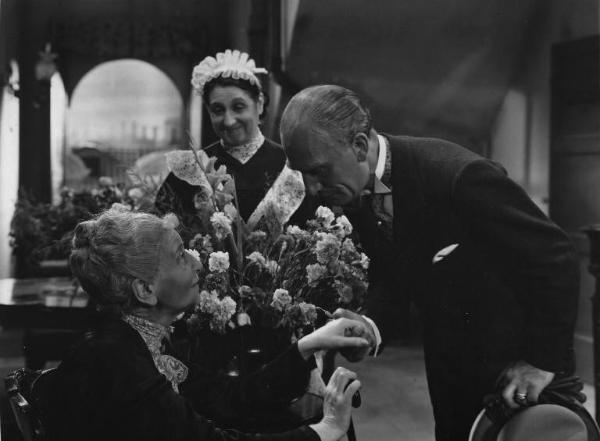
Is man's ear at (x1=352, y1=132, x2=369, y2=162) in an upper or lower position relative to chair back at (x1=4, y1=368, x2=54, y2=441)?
upper

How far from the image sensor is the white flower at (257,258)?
1804 mm

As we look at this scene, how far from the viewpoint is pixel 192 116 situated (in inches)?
184

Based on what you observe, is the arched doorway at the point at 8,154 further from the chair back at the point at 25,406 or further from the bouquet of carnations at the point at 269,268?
the chair back at the point at 25,406

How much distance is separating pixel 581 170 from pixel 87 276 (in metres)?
2.73

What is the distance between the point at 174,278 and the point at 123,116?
570 centimetres

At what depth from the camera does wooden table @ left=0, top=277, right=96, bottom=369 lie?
3215 millimetres

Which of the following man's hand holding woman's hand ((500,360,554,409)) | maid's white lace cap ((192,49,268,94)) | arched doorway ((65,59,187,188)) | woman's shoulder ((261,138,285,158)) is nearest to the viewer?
man's hand holding woman's hand ((500,360,554,409))

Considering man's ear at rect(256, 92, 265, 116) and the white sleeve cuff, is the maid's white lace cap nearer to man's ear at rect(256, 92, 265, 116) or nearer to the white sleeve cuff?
man's ear at rect(256, 92, 265, 116)

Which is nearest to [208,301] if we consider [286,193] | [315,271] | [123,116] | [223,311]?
[223,311]

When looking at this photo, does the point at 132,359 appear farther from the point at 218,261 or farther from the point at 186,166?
the point at 186,166

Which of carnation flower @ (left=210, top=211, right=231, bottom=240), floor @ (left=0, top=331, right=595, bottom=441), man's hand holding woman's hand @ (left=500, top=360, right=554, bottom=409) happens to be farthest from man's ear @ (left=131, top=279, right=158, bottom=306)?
floor @ (left=0, top=331, right=595, bottom=441)

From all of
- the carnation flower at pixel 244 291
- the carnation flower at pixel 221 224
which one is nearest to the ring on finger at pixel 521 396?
the carnation flower at pixel 244 291

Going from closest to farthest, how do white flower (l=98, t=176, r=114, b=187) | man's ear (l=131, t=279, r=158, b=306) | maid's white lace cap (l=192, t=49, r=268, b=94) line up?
man's ear (l=131, t=279, r=158, b=306) → maid's white lace cap (l=192, t=49, r=268, b=94) → white flower (l=98, t=176, r=114, b=187)

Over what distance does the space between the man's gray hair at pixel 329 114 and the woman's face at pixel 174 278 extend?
38 cm
